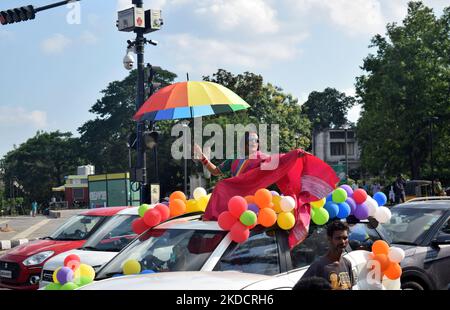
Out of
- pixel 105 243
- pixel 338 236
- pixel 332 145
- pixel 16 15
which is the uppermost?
pixel 332 145

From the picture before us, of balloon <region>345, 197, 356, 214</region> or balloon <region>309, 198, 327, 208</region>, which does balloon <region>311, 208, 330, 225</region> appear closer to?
balloon <region>309, 198, 327, 208</region>

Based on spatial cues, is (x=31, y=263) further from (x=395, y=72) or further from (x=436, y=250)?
(x=395, y=72)

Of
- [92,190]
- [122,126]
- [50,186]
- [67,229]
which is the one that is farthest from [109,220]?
[50,186]

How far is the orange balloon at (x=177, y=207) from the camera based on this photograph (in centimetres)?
658

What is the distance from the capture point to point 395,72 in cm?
4356

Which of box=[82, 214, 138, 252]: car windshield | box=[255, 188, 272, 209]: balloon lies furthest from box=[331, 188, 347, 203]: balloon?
box=[82, 214, 138, 252]: car windshield

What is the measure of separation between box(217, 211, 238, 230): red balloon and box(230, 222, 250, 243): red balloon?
76 mm

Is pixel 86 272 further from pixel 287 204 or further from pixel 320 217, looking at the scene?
pixel 320 217

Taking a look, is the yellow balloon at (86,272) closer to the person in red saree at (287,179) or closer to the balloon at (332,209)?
the person in red saree at (287,179)

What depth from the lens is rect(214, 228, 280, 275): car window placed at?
200 inches

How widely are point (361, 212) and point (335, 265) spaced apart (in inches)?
80.6

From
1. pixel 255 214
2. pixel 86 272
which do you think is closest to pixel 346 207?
pixel 255 214

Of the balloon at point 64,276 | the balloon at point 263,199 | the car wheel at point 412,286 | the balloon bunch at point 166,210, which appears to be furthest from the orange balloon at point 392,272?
the balloon at point 64,276

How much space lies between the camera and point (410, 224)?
8016mm
